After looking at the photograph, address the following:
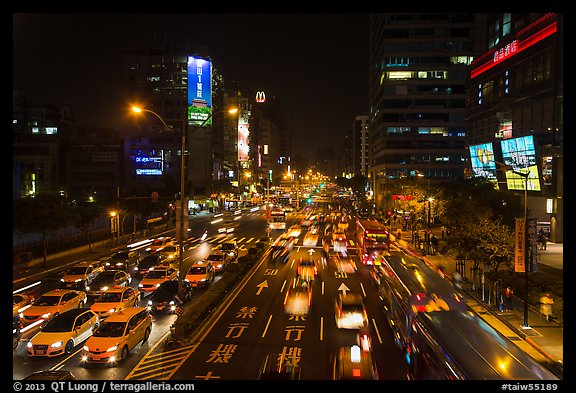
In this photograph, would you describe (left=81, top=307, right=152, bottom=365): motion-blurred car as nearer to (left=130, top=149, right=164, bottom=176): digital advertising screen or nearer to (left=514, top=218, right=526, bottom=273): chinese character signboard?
(left=514, top=218, right=526, bottom=273): chinese character signboard

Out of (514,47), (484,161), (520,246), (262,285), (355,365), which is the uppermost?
(514,47)

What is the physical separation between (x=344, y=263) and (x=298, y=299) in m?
13.3

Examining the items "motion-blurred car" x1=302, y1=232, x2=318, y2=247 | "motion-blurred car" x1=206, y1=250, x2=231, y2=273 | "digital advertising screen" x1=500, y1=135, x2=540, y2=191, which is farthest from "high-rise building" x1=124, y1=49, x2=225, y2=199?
"digital advertising screen" x1=500, y1=135, x2=540, y2=191

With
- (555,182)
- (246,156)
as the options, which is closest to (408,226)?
(555,182)

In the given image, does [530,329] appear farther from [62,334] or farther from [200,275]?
[62,334]

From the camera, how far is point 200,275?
2920 cm

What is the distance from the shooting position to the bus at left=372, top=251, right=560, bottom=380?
445 inches

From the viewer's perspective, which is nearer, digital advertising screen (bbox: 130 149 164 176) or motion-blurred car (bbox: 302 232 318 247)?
motion-blurred car (bbox: 302 232 318 247)

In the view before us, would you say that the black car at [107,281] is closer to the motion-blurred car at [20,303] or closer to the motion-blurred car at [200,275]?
the motion-blurred car at [20,303]

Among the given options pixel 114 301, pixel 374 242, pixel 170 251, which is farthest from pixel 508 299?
pixel 170 251

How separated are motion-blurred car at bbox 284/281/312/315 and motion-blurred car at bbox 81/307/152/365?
7820mm

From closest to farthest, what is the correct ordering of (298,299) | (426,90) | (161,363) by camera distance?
(161,363), (298,299), (426,90)

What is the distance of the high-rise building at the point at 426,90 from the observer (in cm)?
9369

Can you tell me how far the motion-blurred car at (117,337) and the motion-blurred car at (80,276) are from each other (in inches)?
481
